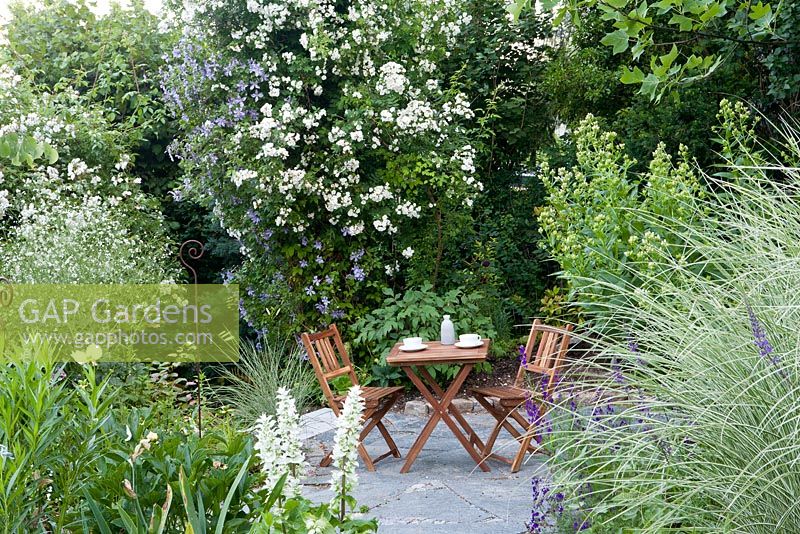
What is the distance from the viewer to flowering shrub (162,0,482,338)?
20.1ft

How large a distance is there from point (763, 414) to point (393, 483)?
252 centimetres

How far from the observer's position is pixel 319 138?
634 centimetres

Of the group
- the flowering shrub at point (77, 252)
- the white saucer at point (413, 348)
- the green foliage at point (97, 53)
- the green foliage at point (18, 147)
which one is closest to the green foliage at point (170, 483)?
the green foliage at point (18, 147)

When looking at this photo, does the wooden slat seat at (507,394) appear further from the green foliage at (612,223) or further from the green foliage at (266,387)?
the green foliage at (266,387)

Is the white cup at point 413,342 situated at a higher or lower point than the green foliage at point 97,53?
lower

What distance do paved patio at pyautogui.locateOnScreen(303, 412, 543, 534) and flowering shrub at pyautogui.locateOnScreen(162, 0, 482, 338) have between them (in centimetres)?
180

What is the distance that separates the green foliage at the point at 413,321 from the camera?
20.2 ft

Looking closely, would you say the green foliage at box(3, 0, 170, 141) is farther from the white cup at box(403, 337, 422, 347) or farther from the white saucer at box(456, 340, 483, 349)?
the white saucer at box(456, 340, 483, 349)

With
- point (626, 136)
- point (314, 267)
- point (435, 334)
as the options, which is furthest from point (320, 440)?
point (626, 136)

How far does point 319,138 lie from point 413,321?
5.32ft

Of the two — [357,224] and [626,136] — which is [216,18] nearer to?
[357,224]

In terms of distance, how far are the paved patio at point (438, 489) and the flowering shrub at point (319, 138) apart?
1.80 m

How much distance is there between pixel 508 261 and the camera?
761cm

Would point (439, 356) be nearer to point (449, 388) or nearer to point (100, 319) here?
point (449, 388)
